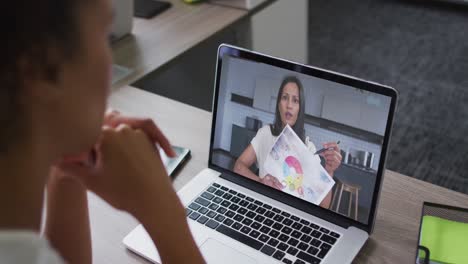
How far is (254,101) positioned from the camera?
3.23ft

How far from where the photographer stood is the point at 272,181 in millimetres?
977

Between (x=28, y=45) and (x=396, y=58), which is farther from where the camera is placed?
(x=396, y=58)

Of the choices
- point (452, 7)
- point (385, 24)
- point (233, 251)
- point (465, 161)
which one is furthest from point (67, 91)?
point (452, 7)

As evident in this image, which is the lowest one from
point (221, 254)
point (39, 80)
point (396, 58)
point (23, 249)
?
point (396, 58)

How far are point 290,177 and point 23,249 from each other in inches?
22.6

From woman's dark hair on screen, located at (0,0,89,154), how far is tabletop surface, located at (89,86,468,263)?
1.54 feet

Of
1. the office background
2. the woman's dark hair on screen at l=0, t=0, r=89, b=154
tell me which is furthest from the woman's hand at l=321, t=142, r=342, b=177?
the office background

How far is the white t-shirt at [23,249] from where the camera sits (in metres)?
0.45

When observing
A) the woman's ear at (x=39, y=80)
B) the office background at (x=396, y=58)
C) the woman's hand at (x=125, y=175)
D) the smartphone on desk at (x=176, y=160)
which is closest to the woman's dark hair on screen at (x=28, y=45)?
the woman's ear at (x=39, y=80)

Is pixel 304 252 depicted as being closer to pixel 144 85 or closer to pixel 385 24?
pixel 144 85

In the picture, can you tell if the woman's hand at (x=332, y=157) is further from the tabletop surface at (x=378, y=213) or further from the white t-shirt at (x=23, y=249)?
the white t-shirt at (x=23, y=249)

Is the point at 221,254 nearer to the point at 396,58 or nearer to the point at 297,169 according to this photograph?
the point at 297,169

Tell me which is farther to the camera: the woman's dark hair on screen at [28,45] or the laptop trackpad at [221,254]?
the laptop trackpad at [221,254]

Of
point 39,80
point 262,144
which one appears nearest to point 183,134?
point 262,144
